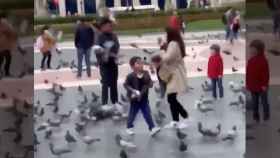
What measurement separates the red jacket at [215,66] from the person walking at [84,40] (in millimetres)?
825

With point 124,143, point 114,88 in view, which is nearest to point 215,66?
point 114,88

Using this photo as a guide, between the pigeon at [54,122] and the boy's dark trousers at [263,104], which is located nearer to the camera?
the boy's dark trousers at [263,104]

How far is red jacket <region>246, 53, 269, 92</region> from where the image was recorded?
4465mm

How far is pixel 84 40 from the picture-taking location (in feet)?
14.9

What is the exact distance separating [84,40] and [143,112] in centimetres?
62

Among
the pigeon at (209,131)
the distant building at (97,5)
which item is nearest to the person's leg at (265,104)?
the pigeon at (209,131)

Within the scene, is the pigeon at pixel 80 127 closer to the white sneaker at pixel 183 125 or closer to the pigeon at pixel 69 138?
the pigeon at pixel 69 138

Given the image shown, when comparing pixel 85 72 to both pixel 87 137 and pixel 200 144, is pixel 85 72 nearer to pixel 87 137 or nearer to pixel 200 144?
pixel 87 137

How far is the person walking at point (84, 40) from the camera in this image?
453 centimetres

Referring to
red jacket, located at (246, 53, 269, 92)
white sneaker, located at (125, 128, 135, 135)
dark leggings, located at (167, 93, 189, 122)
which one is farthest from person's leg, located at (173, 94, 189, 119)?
red jacket, located at (246, 53, 269, 92)

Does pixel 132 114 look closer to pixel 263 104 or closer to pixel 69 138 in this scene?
pixel 69 138

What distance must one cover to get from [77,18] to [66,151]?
909 mm

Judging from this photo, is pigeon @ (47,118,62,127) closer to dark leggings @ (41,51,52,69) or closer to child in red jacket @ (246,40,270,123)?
dark leggings @ (41,51,52,69)

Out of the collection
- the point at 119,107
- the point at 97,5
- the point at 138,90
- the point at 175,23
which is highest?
the point at 97,5
